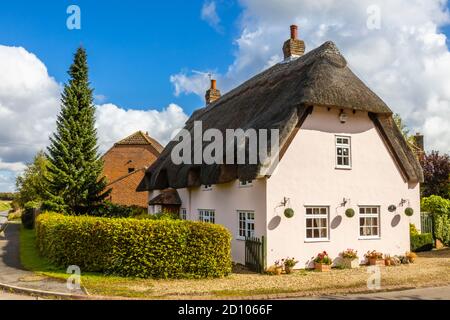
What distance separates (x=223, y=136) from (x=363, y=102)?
21.3 ft

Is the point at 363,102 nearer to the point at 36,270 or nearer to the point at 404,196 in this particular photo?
the point at 404,196

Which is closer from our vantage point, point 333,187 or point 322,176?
point 322,176

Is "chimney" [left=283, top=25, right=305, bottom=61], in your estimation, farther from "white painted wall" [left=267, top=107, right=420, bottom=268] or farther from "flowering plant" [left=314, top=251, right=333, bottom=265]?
"flowering plant" [left=314, top=251, right=333, bottom=265]

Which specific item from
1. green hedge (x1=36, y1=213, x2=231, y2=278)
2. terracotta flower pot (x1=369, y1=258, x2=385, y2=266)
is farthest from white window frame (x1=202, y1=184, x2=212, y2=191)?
terracotta flower pot (x1=369, y1=258, x2=385, y2=266)

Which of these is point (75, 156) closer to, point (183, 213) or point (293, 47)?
point (183, 213)

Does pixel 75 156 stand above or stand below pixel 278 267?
above

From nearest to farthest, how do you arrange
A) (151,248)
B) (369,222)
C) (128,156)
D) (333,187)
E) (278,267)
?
(151,248)
(278,267)
(333,187)
(369,222)
(128,156)

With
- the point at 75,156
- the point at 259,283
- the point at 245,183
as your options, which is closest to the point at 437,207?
the point at 245,183

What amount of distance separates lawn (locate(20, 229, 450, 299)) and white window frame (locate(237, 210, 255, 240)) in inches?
81.1

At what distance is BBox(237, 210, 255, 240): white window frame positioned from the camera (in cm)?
1668

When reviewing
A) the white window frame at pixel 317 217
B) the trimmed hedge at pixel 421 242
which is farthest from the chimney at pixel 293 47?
the trimmed hedge at pixel 421 242

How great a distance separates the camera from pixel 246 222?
672 inches

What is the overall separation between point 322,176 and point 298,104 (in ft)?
Answer: 9.76

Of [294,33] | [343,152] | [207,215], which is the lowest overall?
[207,215]
